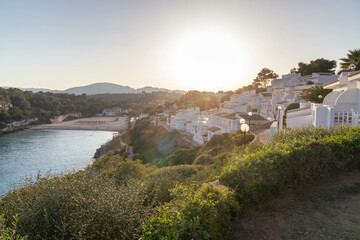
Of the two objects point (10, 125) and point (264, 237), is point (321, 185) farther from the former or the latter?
point (10, 125)

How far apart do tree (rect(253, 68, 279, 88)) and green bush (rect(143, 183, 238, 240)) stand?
65414mm

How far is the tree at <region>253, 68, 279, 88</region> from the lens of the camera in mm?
62041

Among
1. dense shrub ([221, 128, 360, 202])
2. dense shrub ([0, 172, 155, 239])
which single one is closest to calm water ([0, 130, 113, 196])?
dense shrub ([0, 172, 155, 239])

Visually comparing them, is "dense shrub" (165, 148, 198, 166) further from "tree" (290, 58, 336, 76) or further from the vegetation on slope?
"tree" (290, 58, 336, 76)

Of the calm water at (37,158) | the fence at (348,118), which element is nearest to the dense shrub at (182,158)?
the fence at (348,118)

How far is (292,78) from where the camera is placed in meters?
41.8

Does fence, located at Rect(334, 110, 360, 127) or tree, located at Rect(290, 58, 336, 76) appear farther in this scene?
tree, located at Rect(290, 58, 336, 76)

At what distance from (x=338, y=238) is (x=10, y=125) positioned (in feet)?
299

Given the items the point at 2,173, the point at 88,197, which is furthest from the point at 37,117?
the point at 88,197

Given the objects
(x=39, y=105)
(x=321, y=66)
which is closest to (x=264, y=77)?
(x=321, y=66)

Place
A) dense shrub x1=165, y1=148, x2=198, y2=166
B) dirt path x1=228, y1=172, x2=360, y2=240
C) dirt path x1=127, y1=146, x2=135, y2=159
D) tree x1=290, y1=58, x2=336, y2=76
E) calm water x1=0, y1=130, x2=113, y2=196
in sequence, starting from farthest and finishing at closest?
tree x1=290, y1=58, x2=336, y2=76, dirt path x1=127, y1=146, x2=135, y2=159, calm water x1=0, y1=130, x2=113, y2=196, dense shrub x1=165, y1=148, x2=198, y2=166, dirt path x1=228, y1=172, x2=360, y2=240

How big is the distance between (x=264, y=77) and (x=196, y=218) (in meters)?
67.0

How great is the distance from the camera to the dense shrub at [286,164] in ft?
13.8

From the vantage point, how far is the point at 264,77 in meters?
63.5
